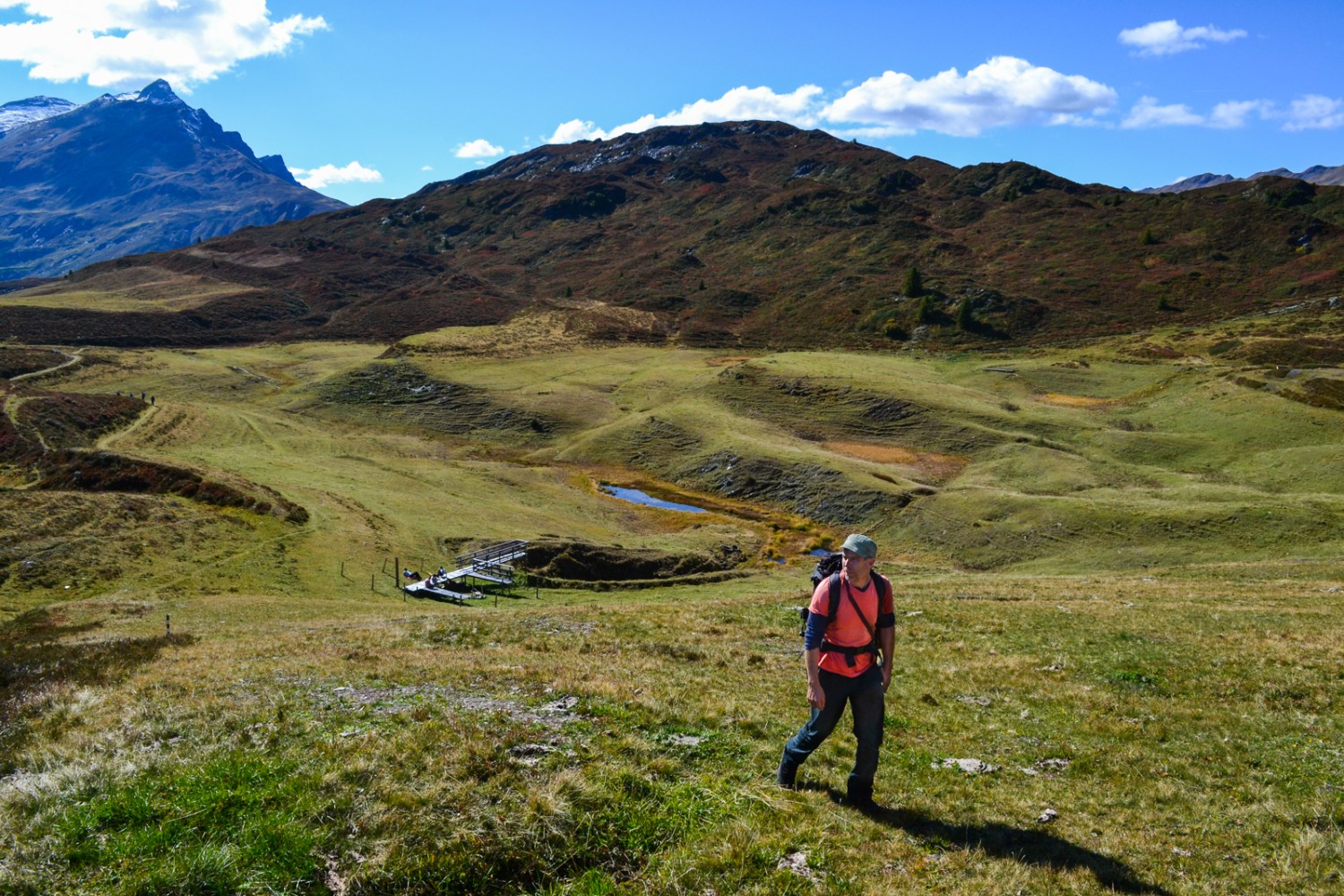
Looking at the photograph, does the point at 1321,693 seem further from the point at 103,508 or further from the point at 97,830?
the point at 103,508

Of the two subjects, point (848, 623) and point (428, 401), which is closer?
point (848, 623)

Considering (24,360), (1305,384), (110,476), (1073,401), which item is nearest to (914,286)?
(1073,401)

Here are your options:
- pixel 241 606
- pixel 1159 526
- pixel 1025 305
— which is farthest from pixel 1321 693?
pixel 1025 305

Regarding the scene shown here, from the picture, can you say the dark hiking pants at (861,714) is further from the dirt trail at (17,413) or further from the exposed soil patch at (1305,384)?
the exposed soil patch at (1305,384)

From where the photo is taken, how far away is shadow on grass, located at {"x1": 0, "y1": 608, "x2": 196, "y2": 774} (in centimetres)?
1332

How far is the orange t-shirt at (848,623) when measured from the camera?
9961 mm

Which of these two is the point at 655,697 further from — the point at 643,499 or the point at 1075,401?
the point at 1075,401

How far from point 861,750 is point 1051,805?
2.84m

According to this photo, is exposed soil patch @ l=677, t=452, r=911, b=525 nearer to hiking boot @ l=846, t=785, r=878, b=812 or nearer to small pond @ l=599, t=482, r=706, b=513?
small pond @ l=599, t=482, r=706, b=513

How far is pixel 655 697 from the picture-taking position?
14.6 metres

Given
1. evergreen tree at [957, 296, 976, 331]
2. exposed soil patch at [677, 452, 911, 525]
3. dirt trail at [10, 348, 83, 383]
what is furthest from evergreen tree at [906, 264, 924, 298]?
dirt trail at [10, 348, 83, 383]

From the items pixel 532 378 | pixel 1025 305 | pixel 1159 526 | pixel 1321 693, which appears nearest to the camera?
pixel 1321 693

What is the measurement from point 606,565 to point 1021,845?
42297 millimetres

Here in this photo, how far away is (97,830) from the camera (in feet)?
28.5
